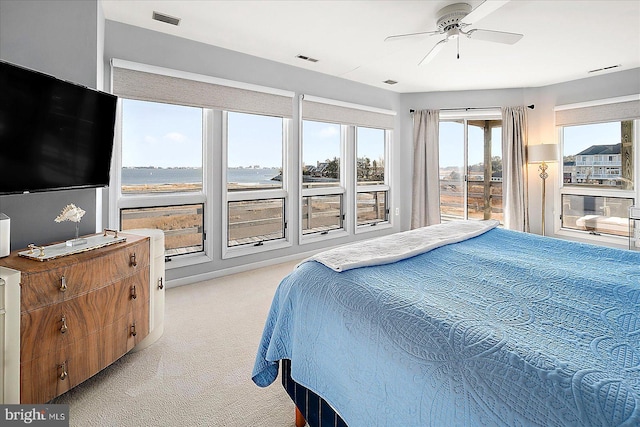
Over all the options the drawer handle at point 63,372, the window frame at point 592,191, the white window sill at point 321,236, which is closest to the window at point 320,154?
the white window sill at point 321,236

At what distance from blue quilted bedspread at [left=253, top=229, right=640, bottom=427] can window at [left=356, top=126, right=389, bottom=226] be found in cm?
349

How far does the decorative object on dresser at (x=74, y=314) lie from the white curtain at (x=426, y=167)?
441 cm

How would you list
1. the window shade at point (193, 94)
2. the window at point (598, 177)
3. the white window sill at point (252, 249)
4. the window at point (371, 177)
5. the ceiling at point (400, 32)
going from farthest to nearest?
the window at point (371, 177), the window at point (598, 177), the white window sill at point (252, 249), the window shade at point (193, 94), the ceiling at point (400, 32)

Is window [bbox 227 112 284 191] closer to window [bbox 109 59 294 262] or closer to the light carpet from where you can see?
window [bbox 109 59 294 262]

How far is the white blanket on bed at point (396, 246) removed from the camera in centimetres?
163

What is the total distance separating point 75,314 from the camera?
1.69 meters

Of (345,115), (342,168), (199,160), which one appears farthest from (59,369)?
(345,115)

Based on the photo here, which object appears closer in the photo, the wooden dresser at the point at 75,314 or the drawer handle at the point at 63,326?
the wooden dresser at the point at 75,314

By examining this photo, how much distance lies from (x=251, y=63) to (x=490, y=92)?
383 centimetres

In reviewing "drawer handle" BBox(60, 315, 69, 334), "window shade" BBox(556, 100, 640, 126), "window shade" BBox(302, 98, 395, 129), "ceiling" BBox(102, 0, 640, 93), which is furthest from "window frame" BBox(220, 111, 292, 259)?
"window shade" BBox(556, 100, 640, 126)

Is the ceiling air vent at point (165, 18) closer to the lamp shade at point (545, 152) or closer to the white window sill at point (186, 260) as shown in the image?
the white window sill at point (186, 260)

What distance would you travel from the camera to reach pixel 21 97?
1.73 m

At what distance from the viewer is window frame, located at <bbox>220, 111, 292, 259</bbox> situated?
12.2 feet

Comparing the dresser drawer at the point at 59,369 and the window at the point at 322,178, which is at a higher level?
the window at the point at 322,178
